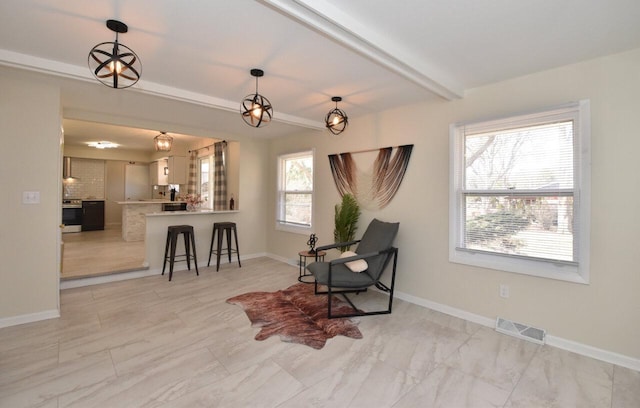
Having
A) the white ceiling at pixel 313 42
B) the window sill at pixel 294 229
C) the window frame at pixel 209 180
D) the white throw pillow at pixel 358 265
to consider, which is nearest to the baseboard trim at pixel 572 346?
the white throw pillow at pixel 358 265

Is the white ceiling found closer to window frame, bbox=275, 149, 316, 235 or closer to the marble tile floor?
window frame, bbox=275, 149, 316, 235

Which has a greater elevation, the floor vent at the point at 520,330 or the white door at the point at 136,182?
the white door at the point at 136,182

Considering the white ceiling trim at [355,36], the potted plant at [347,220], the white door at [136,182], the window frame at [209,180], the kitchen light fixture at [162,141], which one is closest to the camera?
the white ceiling trim at [355,36]

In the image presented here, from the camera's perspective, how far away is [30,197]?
2.98 meters

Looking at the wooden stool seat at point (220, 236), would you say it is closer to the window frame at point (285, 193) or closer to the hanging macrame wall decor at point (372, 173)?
the window frame at point (285, 193)

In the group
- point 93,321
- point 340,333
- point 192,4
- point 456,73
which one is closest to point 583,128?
point 456,73

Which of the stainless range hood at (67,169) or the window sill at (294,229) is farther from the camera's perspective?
the stainless range hood at (67,169)

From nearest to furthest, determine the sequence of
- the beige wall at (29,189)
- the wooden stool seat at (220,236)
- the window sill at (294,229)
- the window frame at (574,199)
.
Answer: the window frame at (574,199) → the beige wall at (29,189) → the wooden stool seat at (220,236) → the window sill at (294,229)

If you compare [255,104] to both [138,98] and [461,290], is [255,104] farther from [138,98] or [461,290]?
[461,290]

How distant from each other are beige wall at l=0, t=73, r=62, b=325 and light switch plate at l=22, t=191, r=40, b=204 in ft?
0.09

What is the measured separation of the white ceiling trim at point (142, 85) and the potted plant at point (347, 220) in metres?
1.41

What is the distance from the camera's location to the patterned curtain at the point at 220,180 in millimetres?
6113

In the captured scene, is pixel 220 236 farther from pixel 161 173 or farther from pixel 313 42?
pixel 161 173

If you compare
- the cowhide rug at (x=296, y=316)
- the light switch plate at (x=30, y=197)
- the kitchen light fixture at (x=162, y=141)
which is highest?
the kitchen light fixture at (x=162, y=141)
